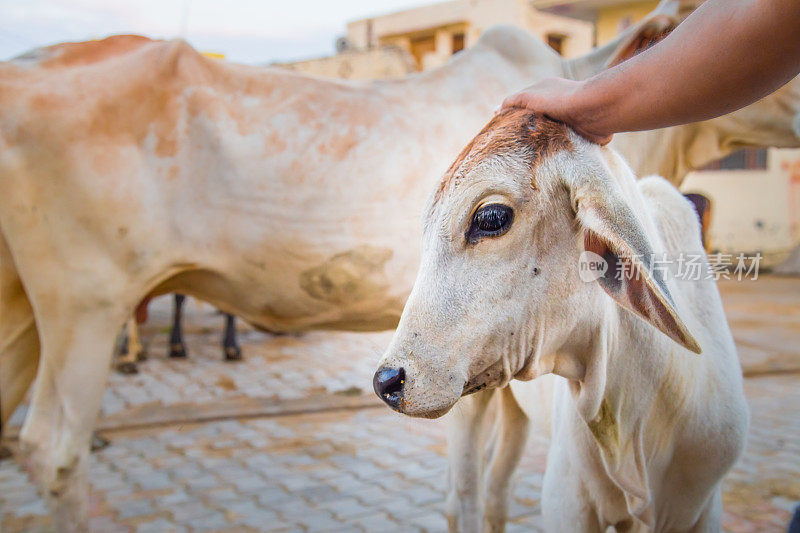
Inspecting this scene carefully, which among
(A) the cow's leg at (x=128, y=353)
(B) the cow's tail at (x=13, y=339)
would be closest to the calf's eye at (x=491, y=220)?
(B) the cow's tail at (x=13, y=339)

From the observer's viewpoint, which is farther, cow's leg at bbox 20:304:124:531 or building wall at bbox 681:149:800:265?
building wall at bbox 681:149:800:265

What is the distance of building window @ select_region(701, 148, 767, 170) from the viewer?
61.5 ft

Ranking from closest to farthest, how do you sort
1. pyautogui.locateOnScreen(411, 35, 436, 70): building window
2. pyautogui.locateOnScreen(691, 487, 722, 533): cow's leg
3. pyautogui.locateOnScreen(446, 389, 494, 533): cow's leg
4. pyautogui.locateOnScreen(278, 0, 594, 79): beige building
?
pyautogui.locateOnScreen(691, 487, 722, 533): cow's leg, pyautogui.locateOnScreen(446, 389, 494, 533): cow's leg, pyautogui.locateOnScreen(278, 0, 594, 79): beige building, pyautogui.locateOnScreen(411, 35, 436, 70): building window

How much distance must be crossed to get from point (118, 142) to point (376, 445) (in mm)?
2826

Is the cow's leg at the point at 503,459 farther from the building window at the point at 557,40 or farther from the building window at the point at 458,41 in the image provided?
the building window at the point at 458,41

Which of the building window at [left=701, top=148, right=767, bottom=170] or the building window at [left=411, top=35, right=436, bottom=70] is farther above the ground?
the building window at [left=411, top=35, right=436, bottom=70]

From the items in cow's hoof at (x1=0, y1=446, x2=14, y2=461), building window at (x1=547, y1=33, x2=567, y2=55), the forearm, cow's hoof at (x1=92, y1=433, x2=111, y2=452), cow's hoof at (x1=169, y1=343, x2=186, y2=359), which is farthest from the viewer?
building window at (x1=547, y1=33, x2=567, y2=55)

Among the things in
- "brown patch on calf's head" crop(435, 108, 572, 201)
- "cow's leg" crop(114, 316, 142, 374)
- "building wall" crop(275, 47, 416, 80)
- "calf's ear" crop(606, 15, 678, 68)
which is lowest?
"cow's leg" crop(114, 316, 142, 374)

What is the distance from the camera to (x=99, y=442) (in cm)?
503

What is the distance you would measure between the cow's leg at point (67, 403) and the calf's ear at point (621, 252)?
241 cm

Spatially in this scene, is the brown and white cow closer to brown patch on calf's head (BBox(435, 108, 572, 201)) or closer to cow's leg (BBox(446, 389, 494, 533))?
cow's leg (BBox(446, 389, 494, 533))

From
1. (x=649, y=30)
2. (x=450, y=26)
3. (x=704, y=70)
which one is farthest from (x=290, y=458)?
(x=450, y=26)

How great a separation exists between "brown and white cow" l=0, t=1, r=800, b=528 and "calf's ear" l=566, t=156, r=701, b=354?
1816 mm

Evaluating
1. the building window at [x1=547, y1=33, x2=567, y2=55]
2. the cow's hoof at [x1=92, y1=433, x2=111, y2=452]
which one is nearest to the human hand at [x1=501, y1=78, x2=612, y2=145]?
the cow's hoof at [x1=92, y1=433, x2=111, y2=452]
